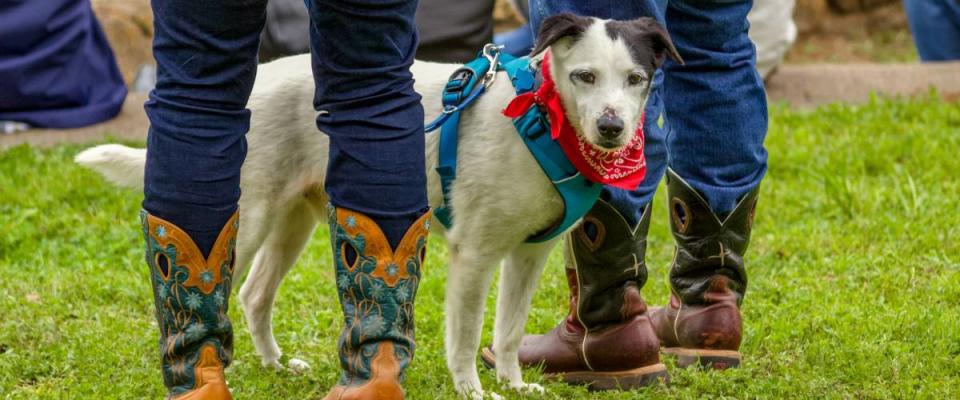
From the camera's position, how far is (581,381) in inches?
138

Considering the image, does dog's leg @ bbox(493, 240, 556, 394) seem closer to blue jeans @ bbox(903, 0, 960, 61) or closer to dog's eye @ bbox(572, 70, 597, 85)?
dog's eye @ bbox(572, 70, 597, 85)

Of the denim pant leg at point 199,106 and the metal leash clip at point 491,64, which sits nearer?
the denim pant leg at point 199,106

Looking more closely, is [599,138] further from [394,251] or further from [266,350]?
[266,350]

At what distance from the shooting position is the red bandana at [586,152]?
2.98 metres

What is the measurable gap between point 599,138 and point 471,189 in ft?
1.43

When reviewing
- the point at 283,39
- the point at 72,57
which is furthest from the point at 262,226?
the point at 72,57

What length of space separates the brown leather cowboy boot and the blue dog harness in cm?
17

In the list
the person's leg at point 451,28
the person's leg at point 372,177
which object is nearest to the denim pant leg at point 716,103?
the person's leg at point 372,177

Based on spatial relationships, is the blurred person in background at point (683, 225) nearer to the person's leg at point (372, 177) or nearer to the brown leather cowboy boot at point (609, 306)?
the brown leather cowboy boot at point (609, 306)

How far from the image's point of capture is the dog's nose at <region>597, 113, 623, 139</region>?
2852 mm

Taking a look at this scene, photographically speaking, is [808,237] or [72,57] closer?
[808,237]

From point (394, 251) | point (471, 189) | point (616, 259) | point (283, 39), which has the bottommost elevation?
point (283, 39)

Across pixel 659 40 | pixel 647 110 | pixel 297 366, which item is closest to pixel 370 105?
pixel 659 40

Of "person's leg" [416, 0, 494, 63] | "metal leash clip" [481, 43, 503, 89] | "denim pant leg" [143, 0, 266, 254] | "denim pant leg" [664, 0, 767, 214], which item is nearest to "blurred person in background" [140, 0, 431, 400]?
"denim pant leg" [143, 0, 266, 254]
